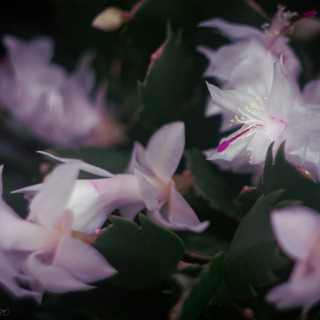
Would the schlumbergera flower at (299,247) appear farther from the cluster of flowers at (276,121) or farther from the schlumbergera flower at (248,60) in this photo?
the schlumbergera flower at (248,60)

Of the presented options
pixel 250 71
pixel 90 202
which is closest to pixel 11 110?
pixel 90 202

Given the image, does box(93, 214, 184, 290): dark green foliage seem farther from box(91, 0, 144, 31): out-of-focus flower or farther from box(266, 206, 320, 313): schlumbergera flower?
box(91, 0, 144, 31): out-of-focus flower

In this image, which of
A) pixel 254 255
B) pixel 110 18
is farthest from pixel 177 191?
pixel 110 18

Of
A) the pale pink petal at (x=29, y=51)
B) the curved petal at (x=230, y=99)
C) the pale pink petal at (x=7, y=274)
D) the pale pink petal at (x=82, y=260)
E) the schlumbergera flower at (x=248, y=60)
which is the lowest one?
the pale pink petal at (x=7, y=274)

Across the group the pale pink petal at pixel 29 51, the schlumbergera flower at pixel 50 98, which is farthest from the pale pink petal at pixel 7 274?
the pale pink petal at pixel 29 51

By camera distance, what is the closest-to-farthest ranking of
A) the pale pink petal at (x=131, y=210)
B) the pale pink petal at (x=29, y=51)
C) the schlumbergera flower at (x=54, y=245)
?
1. the schlumbergera flower at (x=54, y=245)
2. the pale pink petal at (x=131, y=210)
3. the pale pink petal at (x=29, y=51)

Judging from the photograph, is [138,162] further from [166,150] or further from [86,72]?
[86,72]

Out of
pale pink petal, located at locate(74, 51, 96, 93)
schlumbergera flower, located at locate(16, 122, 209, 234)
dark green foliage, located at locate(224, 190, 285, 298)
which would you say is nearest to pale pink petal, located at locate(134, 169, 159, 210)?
schlumbergera flower, located at locate(16, 122, 209, 234)

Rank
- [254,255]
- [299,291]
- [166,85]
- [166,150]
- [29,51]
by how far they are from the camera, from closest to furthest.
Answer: [299,291] → [254,255] → [166,150] → [166,85] → [29,51]
